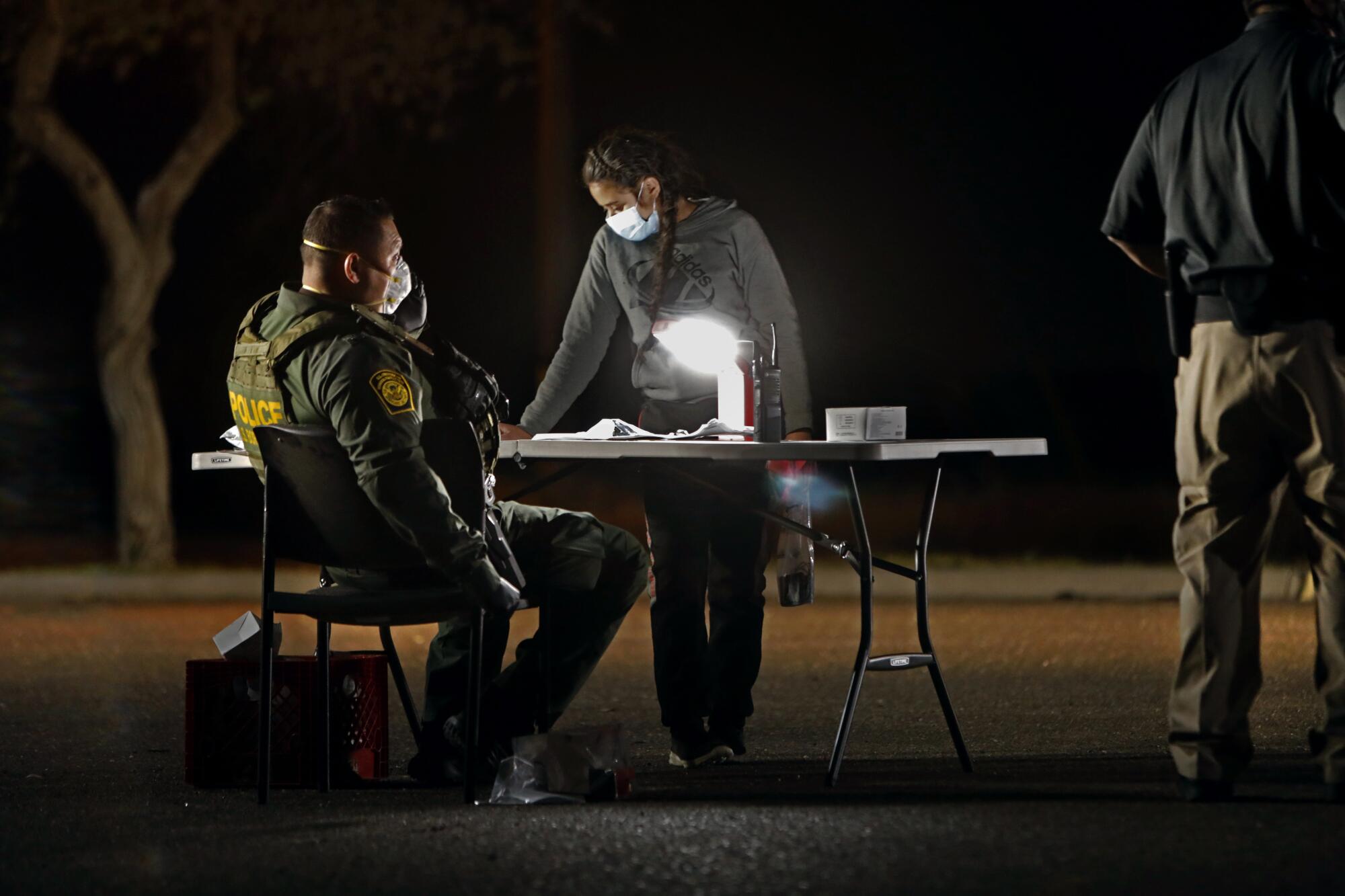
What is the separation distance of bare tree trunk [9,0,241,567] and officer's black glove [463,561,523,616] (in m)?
13.0

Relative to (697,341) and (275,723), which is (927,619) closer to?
(697,341)

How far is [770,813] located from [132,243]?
46.1ft

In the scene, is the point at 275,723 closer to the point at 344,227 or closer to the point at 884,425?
the point at 344,227

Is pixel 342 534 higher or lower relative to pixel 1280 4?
lower

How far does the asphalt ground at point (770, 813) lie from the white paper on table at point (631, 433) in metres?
1.05

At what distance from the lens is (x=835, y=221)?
91.4 ft

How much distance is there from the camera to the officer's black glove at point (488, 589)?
18.6 feet

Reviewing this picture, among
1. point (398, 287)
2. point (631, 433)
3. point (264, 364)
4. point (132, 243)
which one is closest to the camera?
point (264, 364)

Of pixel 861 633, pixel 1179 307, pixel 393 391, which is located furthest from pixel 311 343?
pixel 1179 307

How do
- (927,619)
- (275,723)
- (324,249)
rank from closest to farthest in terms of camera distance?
(324,249)
(275,723)
(927,619)

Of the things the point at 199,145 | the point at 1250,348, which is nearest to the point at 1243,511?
the point at 1250,348

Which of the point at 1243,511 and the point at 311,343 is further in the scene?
the point at 311,343

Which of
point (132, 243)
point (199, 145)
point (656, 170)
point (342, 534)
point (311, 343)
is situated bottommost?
point (342, 534)

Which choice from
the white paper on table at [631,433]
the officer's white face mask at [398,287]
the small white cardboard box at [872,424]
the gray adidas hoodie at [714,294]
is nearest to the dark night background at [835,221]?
the gray adidas hoodie at [714,294]
